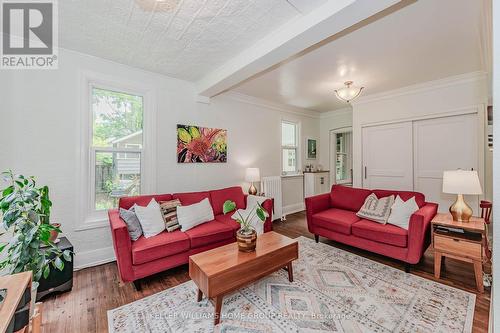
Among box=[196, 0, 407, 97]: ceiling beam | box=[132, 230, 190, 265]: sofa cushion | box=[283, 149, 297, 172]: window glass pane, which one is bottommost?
box=[132, 230, 190, 265]: sofa cushion

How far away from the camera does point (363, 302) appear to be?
193 cm

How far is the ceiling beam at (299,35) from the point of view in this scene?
1.64m

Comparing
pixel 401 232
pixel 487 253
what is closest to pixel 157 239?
pixel 401 232

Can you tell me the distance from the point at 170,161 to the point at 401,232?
3191 millimetres

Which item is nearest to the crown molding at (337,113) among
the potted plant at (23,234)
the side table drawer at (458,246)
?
the side table drawer at (458,246)

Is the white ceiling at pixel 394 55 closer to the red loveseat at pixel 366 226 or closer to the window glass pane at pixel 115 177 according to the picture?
A: the red loveseat at pixel 366 226

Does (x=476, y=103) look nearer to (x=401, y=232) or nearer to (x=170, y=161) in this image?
(x=401, y=232)

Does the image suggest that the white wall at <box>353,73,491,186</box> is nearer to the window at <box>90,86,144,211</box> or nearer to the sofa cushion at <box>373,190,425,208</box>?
the sofa cushion at <box>373,190,425,208</box>

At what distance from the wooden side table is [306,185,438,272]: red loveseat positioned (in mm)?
123

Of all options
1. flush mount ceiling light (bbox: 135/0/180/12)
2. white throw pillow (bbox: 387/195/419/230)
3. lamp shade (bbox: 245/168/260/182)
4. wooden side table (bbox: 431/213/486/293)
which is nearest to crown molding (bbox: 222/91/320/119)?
lamp shade (bbox: 245/168/260/182)

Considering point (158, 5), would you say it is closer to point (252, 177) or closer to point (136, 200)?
point (136, 200)

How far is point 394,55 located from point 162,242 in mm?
Answer: 3597

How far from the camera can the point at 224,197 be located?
3428mm

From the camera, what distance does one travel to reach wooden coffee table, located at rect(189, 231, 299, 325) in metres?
1.71
